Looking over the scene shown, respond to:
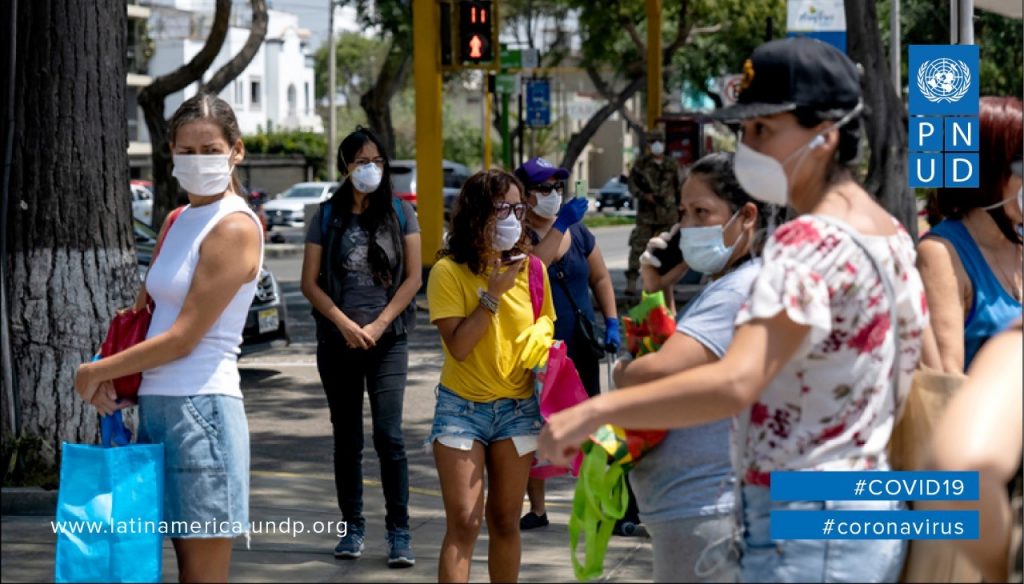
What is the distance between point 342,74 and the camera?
10569cm

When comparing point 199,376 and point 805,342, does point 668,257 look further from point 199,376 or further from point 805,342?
point 805,342

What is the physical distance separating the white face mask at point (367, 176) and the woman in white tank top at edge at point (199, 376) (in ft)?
7.61

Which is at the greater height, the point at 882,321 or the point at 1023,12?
the point at 1023,12

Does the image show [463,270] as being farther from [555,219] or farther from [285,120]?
[285,120]

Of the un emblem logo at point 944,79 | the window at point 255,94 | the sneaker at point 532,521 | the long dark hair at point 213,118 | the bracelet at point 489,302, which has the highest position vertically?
the window at point 255,94

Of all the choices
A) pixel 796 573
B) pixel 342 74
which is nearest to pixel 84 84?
pixel 796 573

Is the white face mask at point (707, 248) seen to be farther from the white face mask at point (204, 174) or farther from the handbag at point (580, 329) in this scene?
the handbag at point (580, 329)

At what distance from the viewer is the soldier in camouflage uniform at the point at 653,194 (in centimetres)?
1722

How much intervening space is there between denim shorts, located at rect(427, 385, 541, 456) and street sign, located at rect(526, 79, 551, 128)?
2693 centimetres

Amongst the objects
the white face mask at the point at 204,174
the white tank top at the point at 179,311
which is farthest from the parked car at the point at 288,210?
the white tank top at the point at 179,311

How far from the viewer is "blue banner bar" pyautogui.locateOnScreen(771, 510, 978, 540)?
287 cm

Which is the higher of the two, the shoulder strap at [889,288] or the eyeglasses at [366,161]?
the eyeglasses at [366,161]

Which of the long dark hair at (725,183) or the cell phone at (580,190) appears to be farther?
the cell phone at (580,190)

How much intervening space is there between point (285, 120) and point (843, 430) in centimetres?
9191
